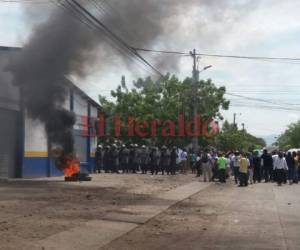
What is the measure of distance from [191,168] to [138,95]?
11.7 m

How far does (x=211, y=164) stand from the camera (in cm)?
2814

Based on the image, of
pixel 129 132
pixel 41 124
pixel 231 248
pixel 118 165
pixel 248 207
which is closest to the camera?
pixel 231 248

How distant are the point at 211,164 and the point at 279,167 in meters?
3.27

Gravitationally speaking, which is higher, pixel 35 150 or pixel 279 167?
pixel 35 150

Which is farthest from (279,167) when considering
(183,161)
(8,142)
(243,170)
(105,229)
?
(105,229)

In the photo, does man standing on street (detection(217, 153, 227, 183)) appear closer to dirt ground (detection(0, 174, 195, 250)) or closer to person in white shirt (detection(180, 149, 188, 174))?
dirt ground (detection(0, 174, 195, 250))

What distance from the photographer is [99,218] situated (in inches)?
488

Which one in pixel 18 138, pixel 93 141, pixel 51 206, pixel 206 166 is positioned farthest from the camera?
pixel 93 141

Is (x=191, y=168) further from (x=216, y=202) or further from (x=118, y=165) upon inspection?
(x=216, y=202)

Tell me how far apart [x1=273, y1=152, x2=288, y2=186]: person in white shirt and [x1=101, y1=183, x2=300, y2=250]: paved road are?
7.93m

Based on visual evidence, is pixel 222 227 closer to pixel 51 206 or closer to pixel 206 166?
pixel 51 206

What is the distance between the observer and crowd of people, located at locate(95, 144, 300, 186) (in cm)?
2670

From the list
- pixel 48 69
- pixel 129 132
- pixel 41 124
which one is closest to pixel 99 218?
pixel 48 69

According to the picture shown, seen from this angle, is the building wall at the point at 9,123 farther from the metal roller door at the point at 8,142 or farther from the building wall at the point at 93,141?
the building wall at the point at 93,141
